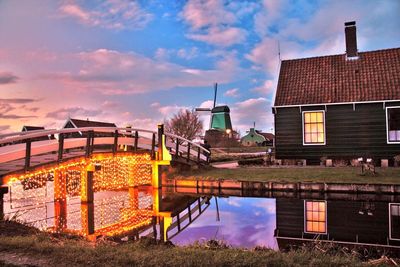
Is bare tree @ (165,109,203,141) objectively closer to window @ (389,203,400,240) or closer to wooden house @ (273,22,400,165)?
wooden house @ (273,22,400,165)

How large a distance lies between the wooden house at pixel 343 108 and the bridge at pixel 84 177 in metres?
5.67

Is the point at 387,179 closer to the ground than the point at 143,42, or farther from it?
closer to the ground

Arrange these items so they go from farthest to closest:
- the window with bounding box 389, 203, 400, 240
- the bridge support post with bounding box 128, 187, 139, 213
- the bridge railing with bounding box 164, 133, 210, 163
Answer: the bridge railing with bounding box 164, 133, 210, 163, the bridge support post with bounding box 128, 187, 139, 213, the window with bounding box 389, 203, 400, 240

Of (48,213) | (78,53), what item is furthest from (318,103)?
(48,213)

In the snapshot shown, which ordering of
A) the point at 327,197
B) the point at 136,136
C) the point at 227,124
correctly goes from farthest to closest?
1. the point at 227,124
2. the point at 136,136
3. the point at 327,197

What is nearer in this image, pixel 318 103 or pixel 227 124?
pixel 318 103

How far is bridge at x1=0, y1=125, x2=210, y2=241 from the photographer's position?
9.77 metres

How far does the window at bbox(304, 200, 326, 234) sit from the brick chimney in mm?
10427

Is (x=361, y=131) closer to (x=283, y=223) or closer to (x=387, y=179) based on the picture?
(x=387, y=179)

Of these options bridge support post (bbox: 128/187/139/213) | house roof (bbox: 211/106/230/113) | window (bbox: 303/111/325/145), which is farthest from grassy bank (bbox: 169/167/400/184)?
house roof (bbox: 211/106/230/113)

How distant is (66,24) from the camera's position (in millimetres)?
15414

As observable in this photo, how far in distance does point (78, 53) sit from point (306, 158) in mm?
11547

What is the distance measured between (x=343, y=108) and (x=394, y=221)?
9306mm

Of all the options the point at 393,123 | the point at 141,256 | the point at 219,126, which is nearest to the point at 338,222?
the point at 141,256
